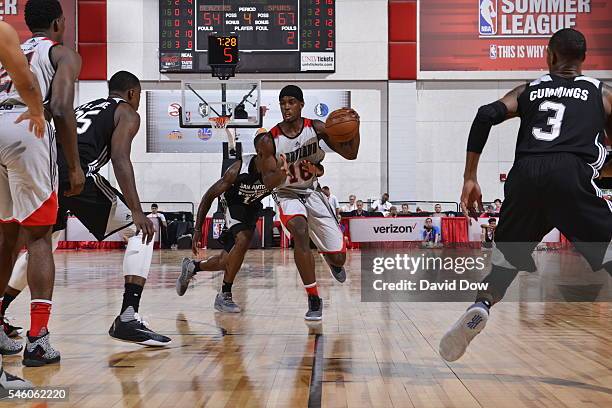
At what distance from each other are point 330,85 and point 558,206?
1809 centimetres

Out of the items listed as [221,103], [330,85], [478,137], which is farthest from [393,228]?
[478,137]

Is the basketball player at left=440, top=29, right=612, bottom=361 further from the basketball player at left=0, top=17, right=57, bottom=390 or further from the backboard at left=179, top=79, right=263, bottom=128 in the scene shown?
the backboard at left=179, top=79, right=263, bottom=128

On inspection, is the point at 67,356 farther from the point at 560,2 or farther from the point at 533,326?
the point at 560,2

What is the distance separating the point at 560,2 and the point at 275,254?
11474mm

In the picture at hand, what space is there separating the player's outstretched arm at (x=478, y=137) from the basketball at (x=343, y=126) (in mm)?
1990

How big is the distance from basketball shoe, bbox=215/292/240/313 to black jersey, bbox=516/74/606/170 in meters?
3.53

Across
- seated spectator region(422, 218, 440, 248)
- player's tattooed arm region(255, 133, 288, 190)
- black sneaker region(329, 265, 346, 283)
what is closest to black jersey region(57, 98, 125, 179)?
player's tattooed arm region(255, 133, 288, 190)

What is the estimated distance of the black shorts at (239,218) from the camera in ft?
22.9

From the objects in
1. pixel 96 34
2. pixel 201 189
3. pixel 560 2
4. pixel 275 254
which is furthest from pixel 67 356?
pixel 560 2

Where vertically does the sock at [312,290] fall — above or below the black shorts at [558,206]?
below

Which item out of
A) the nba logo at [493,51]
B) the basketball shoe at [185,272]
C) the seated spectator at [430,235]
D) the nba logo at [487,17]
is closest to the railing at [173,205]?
the seated spectator at [430,235]

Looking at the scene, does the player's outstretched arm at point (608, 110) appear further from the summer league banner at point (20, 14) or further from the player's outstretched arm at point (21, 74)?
the summer league banner at point (20, 14)

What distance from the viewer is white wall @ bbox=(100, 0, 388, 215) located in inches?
832

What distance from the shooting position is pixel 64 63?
12.3 ft
